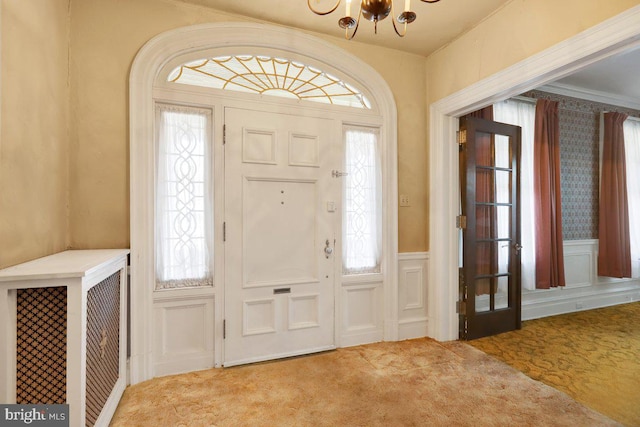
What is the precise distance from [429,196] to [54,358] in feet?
10.0

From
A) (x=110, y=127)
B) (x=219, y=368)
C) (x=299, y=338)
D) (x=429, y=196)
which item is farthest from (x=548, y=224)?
(x=110, y=127)

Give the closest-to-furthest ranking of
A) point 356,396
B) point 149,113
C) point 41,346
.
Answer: point 41,346, point 356,396, point 149,113

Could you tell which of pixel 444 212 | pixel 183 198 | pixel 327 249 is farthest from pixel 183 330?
pixel 444 212

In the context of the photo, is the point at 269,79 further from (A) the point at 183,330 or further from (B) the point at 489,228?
(B) the point at 489,228

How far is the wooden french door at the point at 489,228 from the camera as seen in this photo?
124 inches

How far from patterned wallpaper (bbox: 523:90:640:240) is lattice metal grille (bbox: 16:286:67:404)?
5088mm

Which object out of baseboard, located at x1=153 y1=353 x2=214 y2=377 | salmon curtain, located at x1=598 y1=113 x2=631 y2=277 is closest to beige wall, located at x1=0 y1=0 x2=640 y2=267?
baseboard, located at x1=153 y1=353 x2=214 y2=377

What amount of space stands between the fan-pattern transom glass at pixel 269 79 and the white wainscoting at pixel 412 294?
160cm

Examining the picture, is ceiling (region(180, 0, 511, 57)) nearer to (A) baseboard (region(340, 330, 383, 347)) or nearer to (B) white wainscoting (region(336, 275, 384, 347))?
(B) white wainscoting (region(336, 275, 384, 347))

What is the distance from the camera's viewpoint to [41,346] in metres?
1.40

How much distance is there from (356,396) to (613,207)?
4.43 metres

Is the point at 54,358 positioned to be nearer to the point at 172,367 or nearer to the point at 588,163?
the point at 172,367

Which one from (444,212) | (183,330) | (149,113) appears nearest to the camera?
(149,113)

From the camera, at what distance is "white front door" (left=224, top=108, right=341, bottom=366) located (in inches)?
102
